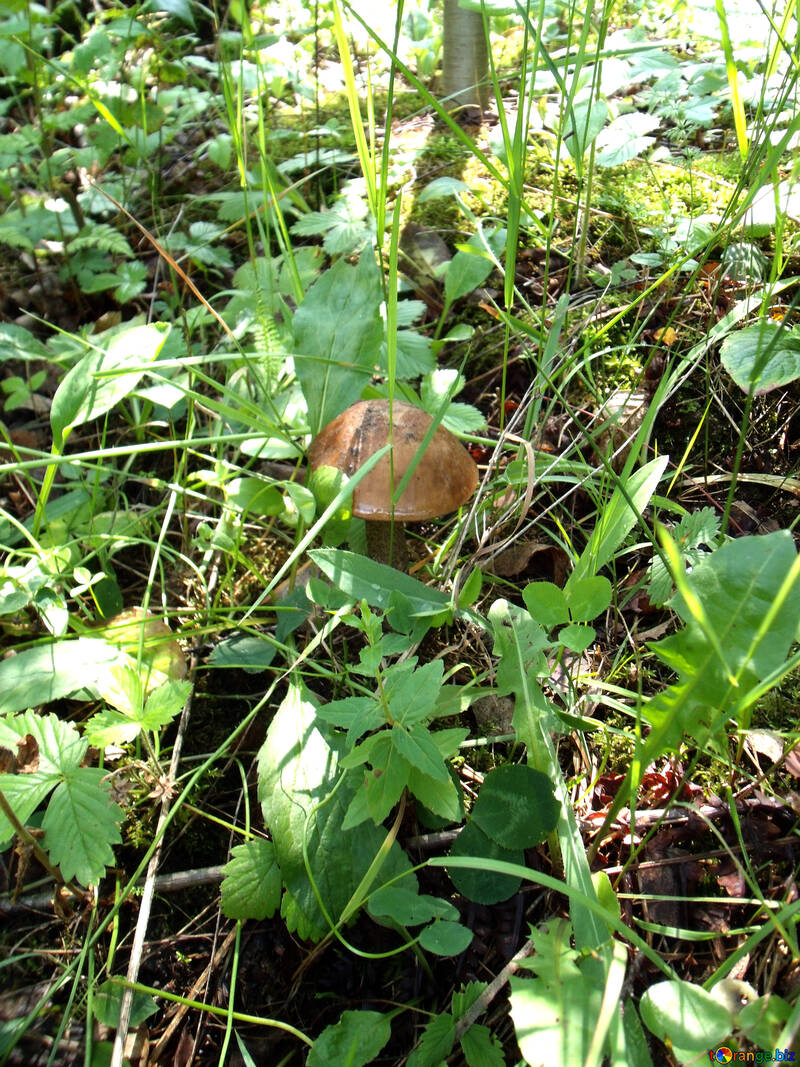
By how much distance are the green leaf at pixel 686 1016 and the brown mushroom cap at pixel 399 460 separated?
3.02ft

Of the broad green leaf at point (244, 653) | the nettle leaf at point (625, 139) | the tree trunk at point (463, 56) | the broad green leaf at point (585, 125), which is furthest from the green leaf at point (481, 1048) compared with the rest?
the tree trunk at point (463, 56)

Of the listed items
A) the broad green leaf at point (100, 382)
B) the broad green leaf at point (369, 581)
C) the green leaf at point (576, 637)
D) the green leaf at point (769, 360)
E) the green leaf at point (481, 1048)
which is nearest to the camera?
the green leaf at point (481, 1048)

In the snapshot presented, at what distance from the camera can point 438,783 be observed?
116 cm

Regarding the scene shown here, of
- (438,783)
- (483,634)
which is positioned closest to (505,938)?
(438,783)

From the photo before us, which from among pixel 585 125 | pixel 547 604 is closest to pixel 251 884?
pixel 547 604

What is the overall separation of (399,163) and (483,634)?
5.41 feet

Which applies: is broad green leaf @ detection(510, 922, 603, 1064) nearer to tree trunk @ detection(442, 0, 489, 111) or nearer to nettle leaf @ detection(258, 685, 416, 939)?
nettle leaf @ detection(258, 685, 416, 939)

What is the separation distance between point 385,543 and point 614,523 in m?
0.63

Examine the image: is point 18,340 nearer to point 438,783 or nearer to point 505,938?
point 438,783

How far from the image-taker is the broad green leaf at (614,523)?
129 centimetres

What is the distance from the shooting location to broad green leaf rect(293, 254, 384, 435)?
169 cm

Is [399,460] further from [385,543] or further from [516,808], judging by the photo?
[516,808]

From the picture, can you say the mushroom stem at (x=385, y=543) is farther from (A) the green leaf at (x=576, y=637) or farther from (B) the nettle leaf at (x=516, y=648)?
(A) the green leaf at (x=576, y=637)

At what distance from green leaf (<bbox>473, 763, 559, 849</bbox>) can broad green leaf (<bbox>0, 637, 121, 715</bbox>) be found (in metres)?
0.78
